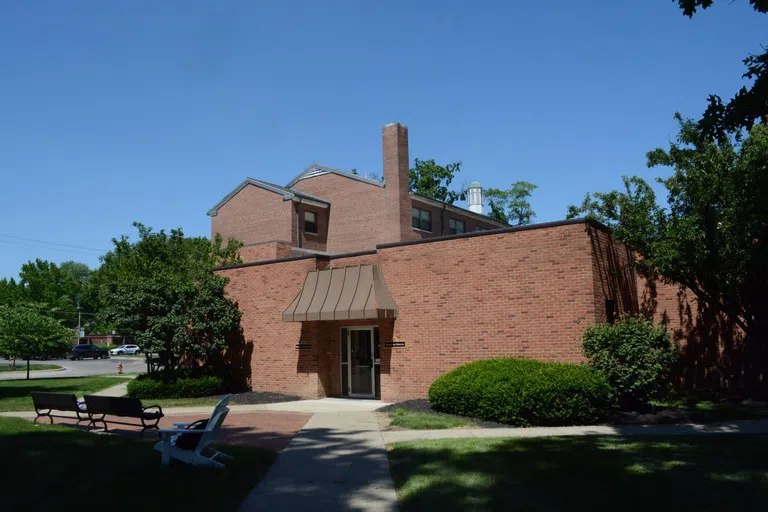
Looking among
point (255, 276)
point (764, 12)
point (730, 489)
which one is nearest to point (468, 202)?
point (255, 276)

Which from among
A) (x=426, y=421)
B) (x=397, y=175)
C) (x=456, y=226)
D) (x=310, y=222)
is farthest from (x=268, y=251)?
(x=456, y=226)

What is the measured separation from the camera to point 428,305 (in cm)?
1823

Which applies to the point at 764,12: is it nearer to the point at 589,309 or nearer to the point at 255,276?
the point at 589,309

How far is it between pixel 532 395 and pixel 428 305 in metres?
5.55

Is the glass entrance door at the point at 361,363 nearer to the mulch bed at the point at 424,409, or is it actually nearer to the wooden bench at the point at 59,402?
the mulch bed at the point at 424,409

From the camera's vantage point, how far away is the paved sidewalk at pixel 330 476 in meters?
7.40

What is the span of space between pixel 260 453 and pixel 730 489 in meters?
6.77

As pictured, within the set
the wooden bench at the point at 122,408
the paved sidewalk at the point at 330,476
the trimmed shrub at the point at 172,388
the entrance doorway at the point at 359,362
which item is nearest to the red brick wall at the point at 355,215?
the entrance doorway at the point at 359,362

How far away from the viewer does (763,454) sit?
934 cm

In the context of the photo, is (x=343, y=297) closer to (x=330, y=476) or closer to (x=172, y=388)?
(x=172, y=388)

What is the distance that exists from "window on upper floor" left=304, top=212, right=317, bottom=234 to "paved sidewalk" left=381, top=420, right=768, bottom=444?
2532 cm

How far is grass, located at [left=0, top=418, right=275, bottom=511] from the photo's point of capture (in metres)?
7.12

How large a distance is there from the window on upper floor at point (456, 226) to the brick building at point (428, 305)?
55.2 feet

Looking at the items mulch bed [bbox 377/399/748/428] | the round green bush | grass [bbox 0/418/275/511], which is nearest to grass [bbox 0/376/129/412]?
grass [bbox 0/418/275/511]
